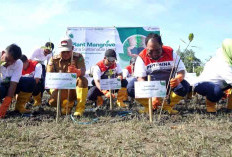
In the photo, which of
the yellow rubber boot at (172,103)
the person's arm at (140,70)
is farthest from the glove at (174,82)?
the person's arm at (140,70)

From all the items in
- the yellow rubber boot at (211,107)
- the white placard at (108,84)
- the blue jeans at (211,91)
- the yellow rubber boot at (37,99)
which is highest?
the white placard at (108,84)

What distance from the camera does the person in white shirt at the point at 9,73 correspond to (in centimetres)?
382

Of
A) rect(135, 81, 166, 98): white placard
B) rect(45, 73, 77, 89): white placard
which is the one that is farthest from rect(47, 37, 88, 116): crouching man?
rect(135, 81, 166, 98): white placard

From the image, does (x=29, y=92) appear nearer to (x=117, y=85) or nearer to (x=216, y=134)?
(x=117, y=85)

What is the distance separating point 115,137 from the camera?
2.67 meters

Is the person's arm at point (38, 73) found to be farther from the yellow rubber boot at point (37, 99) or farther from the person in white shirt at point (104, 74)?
the person in white shirt at point (104, 74)

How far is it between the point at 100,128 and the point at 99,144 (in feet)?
2.04

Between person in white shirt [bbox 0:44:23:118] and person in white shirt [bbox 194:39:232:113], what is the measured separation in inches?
111

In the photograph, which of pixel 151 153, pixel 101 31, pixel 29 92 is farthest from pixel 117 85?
pixel 101 31

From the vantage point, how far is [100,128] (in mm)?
3111

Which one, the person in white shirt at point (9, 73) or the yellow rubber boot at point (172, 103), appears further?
the yellow rubber boot at point (172, 103)

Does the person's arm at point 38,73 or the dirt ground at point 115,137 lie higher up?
the person's arm at point 38,73

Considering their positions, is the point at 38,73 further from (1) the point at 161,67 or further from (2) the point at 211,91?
(2) the point at 211,91

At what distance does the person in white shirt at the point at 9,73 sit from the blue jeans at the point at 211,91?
9.26ft
